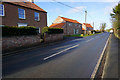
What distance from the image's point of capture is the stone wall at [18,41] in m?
7.89

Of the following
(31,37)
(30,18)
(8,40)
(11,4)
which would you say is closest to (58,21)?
(30,18)

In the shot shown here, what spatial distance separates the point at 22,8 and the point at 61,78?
627 inches

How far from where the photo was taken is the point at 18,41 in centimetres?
912

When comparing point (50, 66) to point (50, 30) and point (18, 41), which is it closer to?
point (18, 41)

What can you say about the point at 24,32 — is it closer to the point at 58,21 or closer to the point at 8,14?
the point at 8,14

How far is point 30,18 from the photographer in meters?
16.5

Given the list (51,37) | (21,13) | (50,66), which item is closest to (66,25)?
(51,37)

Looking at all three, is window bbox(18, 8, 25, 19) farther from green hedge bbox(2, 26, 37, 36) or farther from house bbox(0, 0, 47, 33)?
green hedge bbox(2, 26, 37, 36)

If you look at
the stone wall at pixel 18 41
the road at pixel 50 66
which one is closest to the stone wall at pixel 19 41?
the stone wall at pixel 18 41

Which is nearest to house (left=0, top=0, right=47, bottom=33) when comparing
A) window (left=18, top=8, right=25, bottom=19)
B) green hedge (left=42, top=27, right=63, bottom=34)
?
window (left=18, top=8, right=25, bottom=19)

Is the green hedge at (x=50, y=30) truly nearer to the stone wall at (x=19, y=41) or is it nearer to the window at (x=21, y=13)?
the stone wall at (x=19, y=41)

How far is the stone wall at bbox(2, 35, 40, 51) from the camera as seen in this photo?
25.9 feet

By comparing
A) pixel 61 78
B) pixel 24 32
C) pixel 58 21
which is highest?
pixel 58 21

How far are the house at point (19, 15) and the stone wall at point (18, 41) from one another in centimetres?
565
